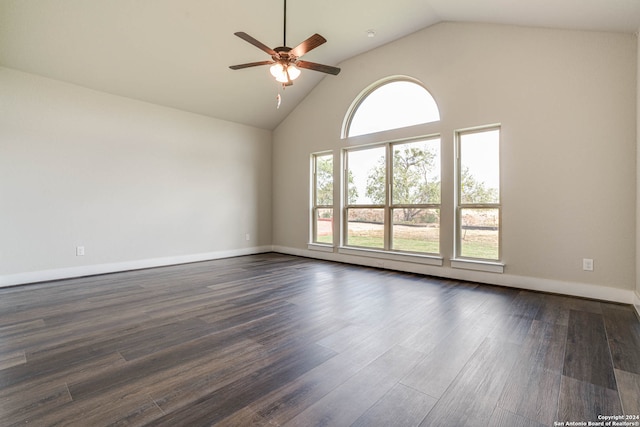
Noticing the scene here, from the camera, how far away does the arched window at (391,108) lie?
4605mm

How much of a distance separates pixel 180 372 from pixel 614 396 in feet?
8.02

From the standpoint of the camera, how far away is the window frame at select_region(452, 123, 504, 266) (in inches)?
152

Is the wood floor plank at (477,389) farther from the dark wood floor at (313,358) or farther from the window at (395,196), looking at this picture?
the window at (395,196)

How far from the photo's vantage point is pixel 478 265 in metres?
3.96

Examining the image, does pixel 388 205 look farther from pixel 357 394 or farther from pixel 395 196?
pixel 357 394

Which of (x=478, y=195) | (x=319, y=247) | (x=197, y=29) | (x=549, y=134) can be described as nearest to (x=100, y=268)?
(x=319, y=247)

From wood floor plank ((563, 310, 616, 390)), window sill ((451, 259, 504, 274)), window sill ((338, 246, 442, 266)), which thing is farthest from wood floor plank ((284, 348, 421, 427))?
window sill ((338, 246, 442, 266))

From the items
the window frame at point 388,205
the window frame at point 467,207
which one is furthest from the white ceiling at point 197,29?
the window frame at point 388,205

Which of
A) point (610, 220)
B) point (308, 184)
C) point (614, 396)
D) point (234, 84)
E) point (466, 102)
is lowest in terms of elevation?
point (614, 396)

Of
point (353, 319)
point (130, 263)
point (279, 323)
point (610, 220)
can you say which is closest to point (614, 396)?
point (353, 319)

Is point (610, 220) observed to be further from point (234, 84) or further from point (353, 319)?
point (234, 84)

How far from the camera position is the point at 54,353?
202 centimetres

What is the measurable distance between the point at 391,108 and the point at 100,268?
17.5 feet

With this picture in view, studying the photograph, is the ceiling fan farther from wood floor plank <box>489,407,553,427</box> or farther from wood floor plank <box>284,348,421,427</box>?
wood floor plank <box>489,407,553,427</box>
